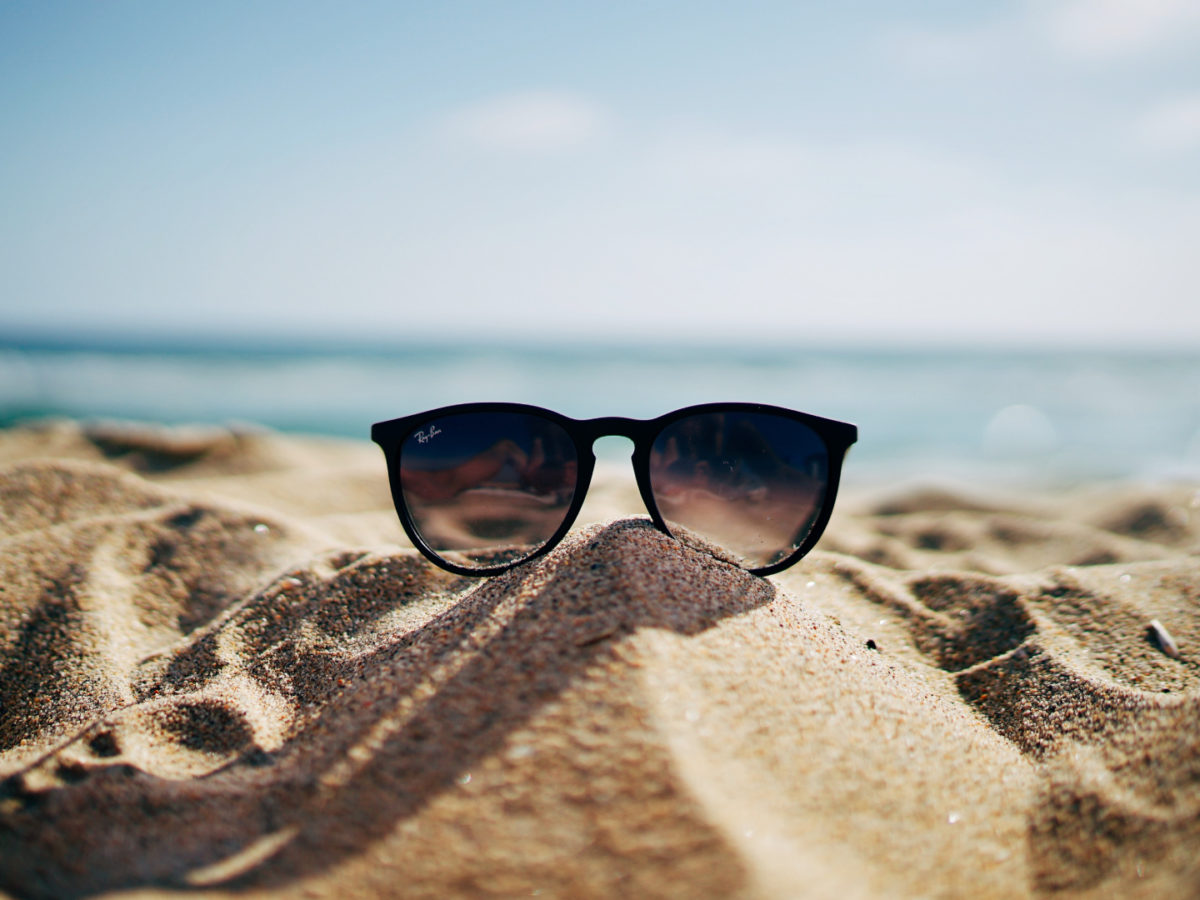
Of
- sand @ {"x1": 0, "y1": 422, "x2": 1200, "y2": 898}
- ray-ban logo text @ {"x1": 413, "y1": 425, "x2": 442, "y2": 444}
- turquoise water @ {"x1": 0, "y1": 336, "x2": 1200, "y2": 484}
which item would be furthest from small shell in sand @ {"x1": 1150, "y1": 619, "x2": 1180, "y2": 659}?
turquoise water @ {"x1": 0, "y1": 336, "x2": 1200, "y2": 484}

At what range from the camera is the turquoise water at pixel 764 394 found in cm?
906

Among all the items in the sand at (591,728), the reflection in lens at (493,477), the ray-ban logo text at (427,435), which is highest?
the ray-ban logo text at (427,435)

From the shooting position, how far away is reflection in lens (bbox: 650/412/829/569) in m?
1.77

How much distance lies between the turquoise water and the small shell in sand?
542 centimetres

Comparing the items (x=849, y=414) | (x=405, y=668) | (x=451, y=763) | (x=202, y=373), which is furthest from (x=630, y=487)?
(x=202, y=373)

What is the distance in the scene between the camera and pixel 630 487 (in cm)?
414

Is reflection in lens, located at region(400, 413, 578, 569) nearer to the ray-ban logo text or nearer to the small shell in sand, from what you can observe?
the ray-ban logo text

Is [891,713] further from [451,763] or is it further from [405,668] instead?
[405,668]

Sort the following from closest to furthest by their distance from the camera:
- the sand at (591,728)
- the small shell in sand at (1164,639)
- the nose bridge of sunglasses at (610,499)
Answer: the sand at (591,728) → the small shell in sand at (1164,639) → the nose bridge of sunglasses at (610,499)

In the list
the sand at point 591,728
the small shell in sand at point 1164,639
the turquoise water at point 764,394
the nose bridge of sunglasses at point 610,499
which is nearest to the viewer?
the sand at point 591,728

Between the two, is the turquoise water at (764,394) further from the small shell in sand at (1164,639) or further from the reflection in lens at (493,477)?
the reflection in lens at (493,477)

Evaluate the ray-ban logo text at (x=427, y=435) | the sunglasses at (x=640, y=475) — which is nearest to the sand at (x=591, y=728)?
the sunglasses at (x=640, y=475)

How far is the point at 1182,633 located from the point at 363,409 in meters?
13.4

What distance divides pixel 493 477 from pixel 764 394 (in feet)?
54.3
